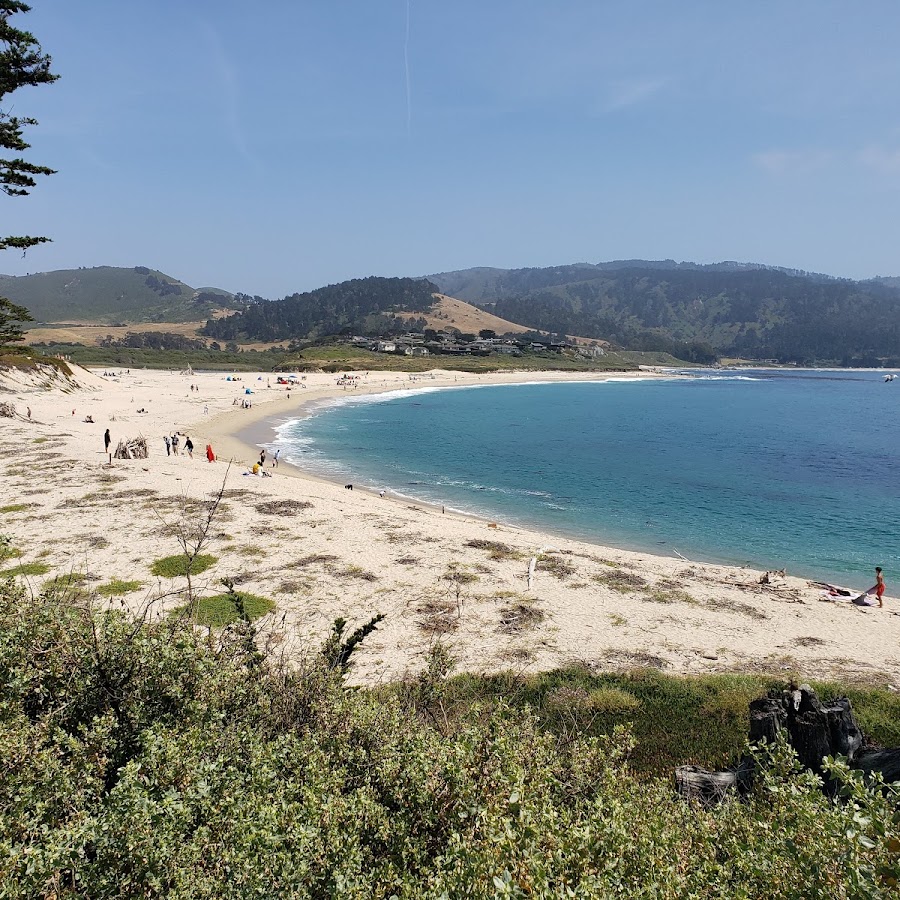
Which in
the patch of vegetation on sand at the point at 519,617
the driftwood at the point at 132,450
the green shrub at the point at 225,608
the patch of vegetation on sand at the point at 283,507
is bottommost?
the patch of vegetation on sand at the point at 519,617

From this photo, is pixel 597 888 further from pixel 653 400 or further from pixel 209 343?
pixel 209 343

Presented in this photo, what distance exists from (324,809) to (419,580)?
48.5 feet

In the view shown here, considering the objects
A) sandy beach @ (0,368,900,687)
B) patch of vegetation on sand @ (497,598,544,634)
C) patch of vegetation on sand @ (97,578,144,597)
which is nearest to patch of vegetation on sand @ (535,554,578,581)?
sandy beach @ (0,368,900,687)

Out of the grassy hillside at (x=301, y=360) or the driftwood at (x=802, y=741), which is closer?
the driftwood at (x=802, y=741)

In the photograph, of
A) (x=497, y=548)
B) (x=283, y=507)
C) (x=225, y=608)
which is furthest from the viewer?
(x=283, y=507)

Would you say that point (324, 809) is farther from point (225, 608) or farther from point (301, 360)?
point (301, 360)

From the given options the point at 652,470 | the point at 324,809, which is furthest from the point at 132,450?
the point at 652,470

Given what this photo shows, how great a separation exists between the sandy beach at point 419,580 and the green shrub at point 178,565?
316 mm

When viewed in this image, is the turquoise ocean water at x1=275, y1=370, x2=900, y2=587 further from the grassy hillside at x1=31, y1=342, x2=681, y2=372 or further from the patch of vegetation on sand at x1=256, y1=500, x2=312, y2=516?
the grassy hillside at x1=31, y1=342, x2=681, y2=372

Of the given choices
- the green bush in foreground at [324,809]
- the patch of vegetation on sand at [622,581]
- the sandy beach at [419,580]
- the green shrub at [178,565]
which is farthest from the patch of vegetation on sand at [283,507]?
the green bush in foreground at [324,809]

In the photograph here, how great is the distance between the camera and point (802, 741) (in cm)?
809

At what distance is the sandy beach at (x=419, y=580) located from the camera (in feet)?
48.8

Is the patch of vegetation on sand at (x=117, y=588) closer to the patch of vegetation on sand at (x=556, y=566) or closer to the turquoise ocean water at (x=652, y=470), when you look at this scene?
the patch of vegetation on sand at (x=556, y=566)

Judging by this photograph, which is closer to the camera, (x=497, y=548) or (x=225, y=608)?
(x=225, y=608)
